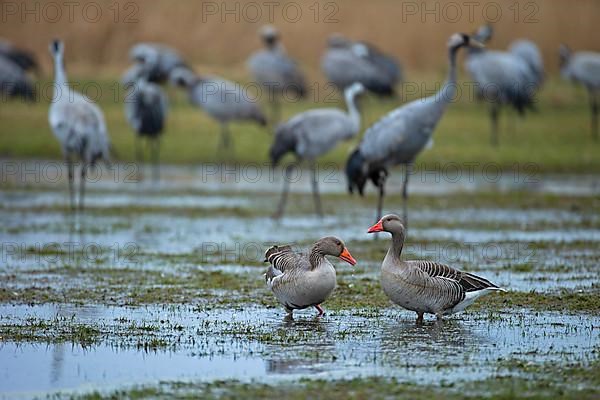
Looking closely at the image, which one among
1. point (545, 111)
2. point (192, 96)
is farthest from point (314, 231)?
point (545, 111)

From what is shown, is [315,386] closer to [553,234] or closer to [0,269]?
[0,269]

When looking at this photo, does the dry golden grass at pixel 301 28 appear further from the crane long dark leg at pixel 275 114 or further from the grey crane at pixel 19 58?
the crane long dark leg at pixel 275 114

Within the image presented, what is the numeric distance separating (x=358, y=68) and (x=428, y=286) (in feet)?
69.6

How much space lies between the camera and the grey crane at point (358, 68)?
30.5 metres

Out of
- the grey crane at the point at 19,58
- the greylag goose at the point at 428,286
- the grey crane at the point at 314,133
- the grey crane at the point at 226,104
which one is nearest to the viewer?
the greylag goose at the point at 428,286

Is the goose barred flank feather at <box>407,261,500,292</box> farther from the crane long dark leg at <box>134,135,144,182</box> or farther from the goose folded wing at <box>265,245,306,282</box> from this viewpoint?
the crane long dark leg at <box>134,135,144,182</box>

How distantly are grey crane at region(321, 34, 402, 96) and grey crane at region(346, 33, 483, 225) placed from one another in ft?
46.5

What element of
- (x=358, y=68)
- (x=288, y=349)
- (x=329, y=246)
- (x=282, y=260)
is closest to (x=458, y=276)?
(x=329, y=246)

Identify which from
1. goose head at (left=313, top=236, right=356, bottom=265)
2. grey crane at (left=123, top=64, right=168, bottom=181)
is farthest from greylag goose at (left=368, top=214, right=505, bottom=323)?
grey crane at (left=123, top=64, right=168, bottom=181)

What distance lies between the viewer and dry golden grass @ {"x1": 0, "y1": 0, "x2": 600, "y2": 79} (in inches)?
1686

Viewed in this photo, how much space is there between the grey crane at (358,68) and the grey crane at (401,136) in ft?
46.5

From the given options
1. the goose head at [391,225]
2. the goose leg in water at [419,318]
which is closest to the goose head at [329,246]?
the goose head at [391,225]

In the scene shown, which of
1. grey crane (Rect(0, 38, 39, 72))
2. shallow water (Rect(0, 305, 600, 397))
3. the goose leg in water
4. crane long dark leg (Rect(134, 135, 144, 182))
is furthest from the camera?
grey crane (Rect(0, 38, 39, 72))

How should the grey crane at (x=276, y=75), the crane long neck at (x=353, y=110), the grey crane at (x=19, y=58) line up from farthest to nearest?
the grey crane at (x=19, y=58), the grey crane at (x=276, y=75), the crane long neck at (x=353, y=110)
